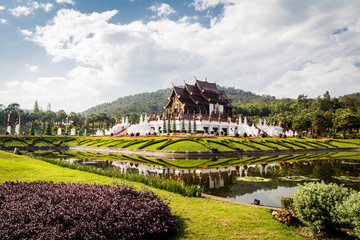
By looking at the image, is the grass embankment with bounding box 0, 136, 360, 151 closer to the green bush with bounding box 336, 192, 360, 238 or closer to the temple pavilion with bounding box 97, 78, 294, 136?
the temple pavilion with bounding box 97, 78, 294, 136

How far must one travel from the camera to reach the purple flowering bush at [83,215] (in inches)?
173

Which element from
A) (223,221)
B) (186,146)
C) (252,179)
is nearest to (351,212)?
(223,221)

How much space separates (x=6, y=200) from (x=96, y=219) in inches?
105

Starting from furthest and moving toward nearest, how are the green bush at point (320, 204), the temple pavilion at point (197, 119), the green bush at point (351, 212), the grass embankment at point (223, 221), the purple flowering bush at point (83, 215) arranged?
the temple pavilion at point (197, 119) → the grass embankment at point (223, 221) → the green bush at point (320, 204) → the green bush at point (351, 212) → the purple flowering bush at point (83, 215)

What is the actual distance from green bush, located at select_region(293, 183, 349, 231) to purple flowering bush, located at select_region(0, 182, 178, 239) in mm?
3125

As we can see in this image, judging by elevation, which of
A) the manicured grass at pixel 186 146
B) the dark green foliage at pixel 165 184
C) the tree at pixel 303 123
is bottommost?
the dark green foliage at pixel 165 184

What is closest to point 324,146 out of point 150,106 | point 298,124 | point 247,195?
point 298,124

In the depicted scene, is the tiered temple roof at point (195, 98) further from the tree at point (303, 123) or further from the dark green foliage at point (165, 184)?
the dark green foliage at point (165, 184)

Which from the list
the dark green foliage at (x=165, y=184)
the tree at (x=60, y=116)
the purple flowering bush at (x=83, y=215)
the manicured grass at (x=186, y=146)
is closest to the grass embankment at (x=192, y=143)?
the manicured grass at (x=186, y=146)

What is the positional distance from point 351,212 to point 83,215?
5.49 m

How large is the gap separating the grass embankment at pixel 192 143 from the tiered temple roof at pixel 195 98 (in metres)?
17.7

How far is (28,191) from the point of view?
6.55m

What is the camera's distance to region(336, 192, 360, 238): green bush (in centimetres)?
480

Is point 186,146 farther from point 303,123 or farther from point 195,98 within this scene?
point 303,123
